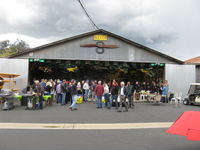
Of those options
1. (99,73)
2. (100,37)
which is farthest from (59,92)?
(99,73)

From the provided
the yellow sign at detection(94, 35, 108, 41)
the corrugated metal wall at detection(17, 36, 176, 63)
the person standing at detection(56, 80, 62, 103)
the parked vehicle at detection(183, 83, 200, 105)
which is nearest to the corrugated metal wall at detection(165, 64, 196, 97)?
the parked vehicle at detection(183, 83, 200, 105)

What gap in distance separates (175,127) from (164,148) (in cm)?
98

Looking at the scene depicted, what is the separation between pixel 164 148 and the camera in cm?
491

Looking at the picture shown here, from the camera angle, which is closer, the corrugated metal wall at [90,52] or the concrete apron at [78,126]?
the concrete apron at [78,126]

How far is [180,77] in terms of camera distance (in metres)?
18.1

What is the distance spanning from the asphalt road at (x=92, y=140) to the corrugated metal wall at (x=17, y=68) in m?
10.9

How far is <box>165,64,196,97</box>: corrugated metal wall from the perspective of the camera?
58.9 feet

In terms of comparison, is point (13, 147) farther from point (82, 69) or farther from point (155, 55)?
point (82, 69)

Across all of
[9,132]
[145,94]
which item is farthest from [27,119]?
[145,94]

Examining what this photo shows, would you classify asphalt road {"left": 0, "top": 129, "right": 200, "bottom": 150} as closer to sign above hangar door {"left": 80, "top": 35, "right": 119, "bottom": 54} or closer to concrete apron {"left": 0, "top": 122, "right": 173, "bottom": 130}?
concrete apron {"left": 0, "top": 122, "right": 173, "bottom": 130}

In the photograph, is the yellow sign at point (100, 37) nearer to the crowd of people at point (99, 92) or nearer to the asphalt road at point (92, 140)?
the crowd of people at point (99, 92)

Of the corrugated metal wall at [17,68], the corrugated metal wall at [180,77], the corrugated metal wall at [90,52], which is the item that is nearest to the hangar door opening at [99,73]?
the corrugated metal wall at [180,77]

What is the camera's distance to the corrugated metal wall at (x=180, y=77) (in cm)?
1794

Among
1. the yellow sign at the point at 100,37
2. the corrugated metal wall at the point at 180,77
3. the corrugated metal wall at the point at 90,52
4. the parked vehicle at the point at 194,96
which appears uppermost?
the yellow sign at the point at 100,37
